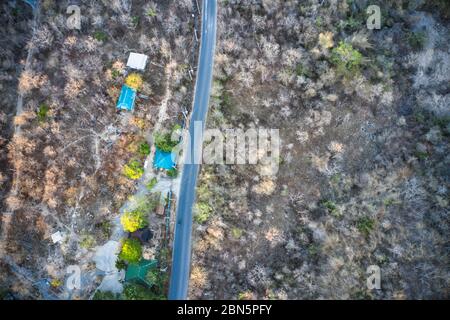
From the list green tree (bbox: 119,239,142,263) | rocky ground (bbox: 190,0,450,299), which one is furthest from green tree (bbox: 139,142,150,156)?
green tree (bbox: 119,239,142,263)

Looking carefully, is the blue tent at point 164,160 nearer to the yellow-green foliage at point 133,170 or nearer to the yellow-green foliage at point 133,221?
the yellow-green foliage at point 133,170

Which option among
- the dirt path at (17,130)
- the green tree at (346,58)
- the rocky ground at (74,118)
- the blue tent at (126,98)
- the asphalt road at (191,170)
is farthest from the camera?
the blue tent at (126,98)

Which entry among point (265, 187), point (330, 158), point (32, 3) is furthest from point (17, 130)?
point (330, 158)

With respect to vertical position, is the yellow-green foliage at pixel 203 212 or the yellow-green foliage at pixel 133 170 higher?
the yellow-green foliage at pixel 133 170

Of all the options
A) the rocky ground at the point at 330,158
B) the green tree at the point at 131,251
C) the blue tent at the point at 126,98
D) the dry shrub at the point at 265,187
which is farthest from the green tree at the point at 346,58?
the green tree at the point at 131,251

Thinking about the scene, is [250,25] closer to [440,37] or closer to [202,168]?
[202,168]

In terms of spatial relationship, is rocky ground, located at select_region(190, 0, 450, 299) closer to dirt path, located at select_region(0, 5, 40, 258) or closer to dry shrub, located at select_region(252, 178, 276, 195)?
dry shrub, located at select_region(252, 178, 276, 195)

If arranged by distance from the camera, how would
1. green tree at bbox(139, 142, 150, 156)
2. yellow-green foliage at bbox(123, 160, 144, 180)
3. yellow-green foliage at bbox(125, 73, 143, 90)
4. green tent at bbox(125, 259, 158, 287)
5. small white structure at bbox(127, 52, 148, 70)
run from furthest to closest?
small white structure at bbox(127, 52, 148, 70), yellow-green foliage at bbox(125, 73, 143, 90), green tree at bbox(139, 142, 150, 156), yellow-green foliage at bbox(123, 160, 144, 180), green tent at bbox(125, 259, 158, 287)

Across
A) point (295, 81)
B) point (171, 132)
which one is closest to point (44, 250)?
point (171, 132)
